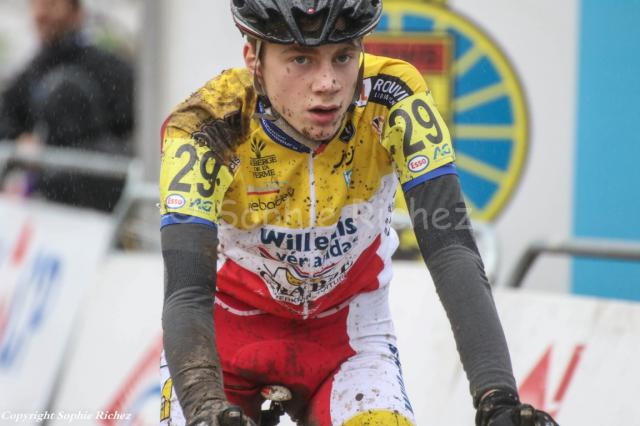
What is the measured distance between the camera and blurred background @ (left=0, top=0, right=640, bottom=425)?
762 centimetres

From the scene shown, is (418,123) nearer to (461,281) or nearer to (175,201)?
(461,281)

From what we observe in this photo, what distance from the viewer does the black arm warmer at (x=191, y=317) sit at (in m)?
3.38

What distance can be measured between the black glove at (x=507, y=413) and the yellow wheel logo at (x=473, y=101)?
4788 millimetres

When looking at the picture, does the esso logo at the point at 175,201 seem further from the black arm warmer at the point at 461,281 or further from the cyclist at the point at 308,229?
the black arm warmer at the point at 461,281

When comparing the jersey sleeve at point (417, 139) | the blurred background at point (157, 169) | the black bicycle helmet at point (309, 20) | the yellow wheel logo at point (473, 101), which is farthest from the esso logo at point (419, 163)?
the yellow wheel logo at point (473, 101)

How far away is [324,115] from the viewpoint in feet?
12.5

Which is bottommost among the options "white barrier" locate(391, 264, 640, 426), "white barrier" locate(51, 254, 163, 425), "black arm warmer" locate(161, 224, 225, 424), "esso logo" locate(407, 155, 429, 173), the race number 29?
"white barrier" locate(51, 254, 163, 425)

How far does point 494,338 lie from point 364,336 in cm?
96

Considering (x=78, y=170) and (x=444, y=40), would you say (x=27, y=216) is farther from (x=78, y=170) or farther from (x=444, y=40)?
(x=444, y=40)

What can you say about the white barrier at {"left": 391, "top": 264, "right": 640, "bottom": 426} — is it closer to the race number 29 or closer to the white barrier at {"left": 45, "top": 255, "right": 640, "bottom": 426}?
the white barrier at {"left": 45, "top": 255, "right": 640, "bottom": 426}

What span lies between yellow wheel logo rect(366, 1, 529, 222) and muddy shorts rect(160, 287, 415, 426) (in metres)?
3.70

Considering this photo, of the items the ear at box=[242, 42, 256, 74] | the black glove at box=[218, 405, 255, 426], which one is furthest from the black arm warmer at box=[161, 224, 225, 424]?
the ear at box=[242, 42, 256, 74]

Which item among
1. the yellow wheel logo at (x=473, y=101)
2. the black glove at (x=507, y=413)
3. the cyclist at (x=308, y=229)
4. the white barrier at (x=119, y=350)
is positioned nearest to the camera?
the black glove at (x=507, y=413)

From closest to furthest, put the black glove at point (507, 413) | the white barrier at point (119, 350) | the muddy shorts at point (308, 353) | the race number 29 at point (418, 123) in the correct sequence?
the black glove at point (507, 413)
the race number 29 at point (418, 123)
the muddy shorts at point (308, 353)
the white barrier at point (119, 350)
